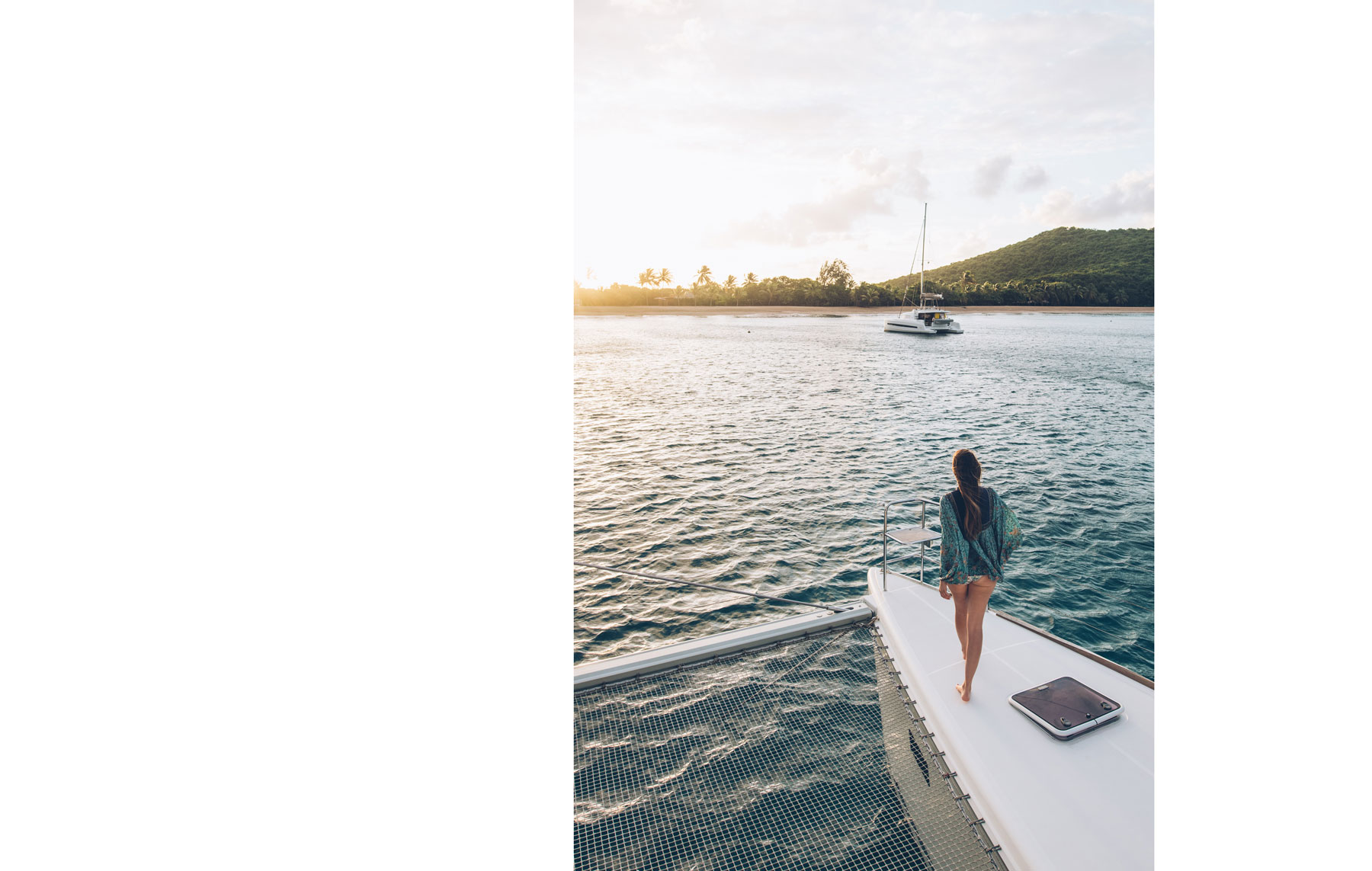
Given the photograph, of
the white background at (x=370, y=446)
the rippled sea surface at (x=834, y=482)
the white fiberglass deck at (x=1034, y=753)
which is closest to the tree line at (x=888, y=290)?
the rippled sea surface at (x=834, y=482)

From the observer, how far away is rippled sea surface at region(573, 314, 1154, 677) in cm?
507

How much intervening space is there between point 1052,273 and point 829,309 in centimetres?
1700

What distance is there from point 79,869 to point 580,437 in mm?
10787

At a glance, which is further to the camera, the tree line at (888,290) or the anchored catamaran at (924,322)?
the tree line at (888,290)

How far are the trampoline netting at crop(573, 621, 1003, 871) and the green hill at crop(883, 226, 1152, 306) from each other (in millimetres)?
40342

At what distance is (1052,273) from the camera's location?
43.2m

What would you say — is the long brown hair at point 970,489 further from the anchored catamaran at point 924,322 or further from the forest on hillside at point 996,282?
the forest on hillside at point 996,282

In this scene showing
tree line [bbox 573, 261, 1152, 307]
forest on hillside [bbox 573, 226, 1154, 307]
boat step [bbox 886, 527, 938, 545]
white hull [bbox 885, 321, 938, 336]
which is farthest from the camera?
forest on hillside [bbox 573, 226, 1154, 307]

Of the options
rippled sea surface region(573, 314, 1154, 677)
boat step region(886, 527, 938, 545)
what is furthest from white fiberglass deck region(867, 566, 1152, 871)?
rippled sea surface region(573, 314, 1154, 677)

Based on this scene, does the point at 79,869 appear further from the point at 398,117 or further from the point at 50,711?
the point at 398,117

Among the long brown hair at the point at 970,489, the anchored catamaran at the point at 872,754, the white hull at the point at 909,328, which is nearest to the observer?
the anchored catamaran at the point at 872,754

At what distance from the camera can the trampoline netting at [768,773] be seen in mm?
1794

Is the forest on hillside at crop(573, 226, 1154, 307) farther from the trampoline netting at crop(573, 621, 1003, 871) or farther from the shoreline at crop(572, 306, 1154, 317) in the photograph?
the trampoline netting at crop(573, 621, 1003, 871)

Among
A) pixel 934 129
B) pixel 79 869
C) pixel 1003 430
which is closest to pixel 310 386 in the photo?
pixel 79 869
